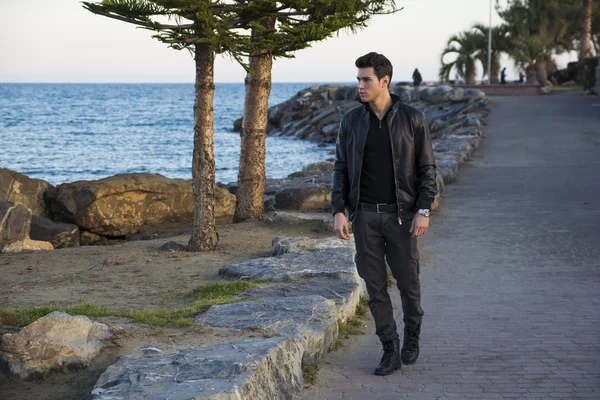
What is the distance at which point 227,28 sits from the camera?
31.3 feet

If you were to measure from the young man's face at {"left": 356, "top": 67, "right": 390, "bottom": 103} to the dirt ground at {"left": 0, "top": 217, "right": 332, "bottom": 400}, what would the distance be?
5.57 feet

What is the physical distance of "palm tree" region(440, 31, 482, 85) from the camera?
172 ft

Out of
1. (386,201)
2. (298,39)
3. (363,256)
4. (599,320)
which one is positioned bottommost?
(599,320)

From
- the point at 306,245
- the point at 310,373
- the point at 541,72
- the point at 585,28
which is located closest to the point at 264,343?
the point at 310,373

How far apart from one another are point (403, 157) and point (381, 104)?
374 mm

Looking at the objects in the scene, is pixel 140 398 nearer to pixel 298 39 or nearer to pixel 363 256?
pixel 363 256

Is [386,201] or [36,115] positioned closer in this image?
[386,201]

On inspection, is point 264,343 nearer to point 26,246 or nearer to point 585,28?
point 26,246

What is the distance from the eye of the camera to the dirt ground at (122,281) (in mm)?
5172

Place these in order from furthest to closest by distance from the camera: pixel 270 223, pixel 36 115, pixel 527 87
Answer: pixel 36 115, pixel 527 87, pixel 270 223

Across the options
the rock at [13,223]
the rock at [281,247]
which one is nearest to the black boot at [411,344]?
the rock at [281,247]

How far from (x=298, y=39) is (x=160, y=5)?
1.77 metres

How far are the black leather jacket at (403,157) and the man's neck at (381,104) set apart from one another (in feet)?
0.14

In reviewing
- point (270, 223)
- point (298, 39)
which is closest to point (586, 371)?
point (298, 39)
